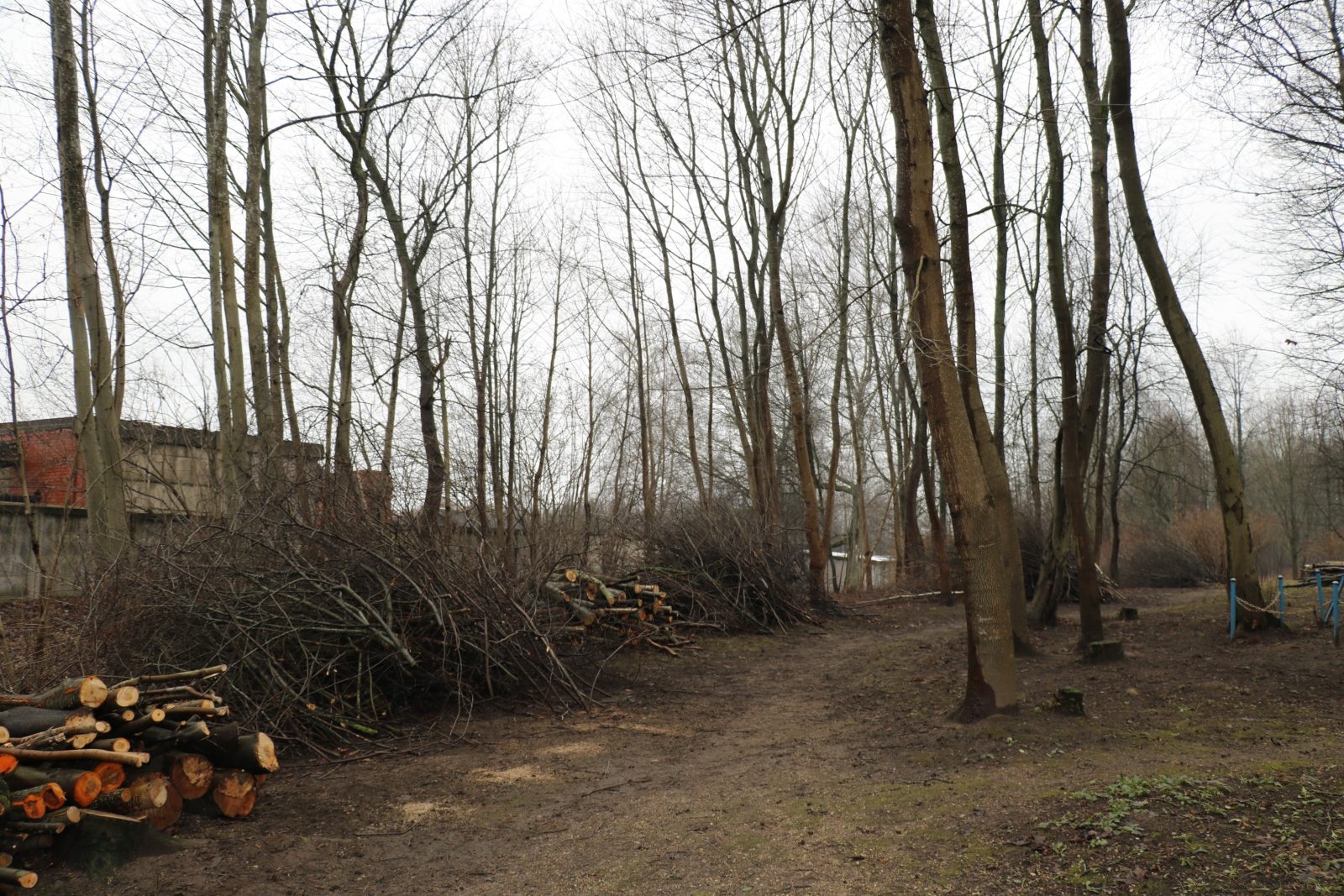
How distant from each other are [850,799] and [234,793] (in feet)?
11.6

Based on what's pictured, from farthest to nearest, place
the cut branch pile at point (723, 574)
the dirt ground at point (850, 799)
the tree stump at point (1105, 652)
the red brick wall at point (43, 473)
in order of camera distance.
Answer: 1. the red brick wall at point (43, 473)
2. the cut branch pile at point (723, 574)
3. the tree stump at point (1105, 652)
4. the dirt ground at point (850, 799)

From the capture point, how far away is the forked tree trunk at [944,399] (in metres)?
6.57

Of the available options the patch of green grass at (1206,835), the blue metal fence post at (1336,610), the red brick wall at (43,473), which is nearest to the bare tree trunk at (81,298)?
the patch of green grass at (1206,835)

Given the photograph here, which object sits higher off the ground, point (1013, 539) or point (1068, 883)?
point (1013, 539)

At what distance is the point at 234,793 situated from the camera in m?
5.35

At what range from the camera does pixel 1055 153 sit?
10.1 metres

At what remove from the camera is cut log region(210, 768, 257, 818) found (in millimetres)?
5316

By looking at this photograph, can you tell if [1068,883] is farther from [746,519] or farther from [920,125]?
[746,519]

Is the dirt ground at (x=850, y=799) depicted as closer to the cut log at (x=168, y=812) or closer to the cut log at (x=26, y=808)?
the cut log at (x=168, y=812)

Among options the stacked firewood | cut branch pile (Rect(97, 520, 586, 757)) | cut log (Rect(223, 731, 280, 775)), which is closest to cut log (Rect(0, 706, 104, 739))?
cut log (Rect(223, 731, 280, 775))

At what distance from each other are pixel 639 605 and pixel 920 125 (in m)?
7.62

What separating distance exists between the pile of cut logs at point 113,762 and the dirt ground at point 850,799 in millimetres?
213

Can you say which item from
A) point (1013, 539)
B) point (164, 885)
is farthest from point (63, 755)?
point (1013, 539)

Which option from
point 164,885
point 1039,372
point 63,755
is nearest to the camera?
point 164,885
